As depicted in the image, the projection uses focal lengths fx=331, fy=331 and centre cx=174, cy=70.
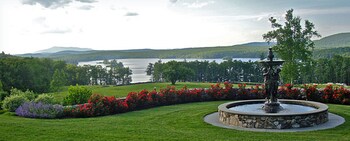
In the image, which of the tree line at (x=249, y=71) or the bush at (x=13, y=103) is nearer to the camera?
the bush at (x=13, y=103)

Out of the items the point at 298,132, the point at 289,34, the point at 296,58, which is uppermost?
the point at 289,34

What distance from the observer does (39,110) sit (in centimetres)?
1484

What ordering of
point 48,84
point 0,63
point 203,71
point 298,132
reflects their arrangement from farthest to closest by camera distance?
point 203,71, point 48,84, point 0,63, point 298,132

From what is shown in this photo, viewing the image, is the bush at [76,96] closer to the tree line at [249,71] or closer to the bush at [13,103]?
the bush at [13,103]

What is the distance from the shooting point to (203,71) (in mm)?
98062

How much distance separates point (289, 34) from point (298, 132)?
86.5 feet

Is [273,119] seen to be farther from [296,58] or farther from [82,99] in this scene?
[296,58]

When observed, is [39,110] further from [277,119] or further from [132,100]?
[277,119]

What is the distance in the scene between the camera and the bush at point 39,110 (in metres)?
14.6

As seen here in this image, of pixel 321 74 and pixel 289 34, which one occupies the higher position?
pixel 289 34

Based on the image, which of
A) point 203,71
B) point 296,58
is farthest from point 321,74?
point 296,58

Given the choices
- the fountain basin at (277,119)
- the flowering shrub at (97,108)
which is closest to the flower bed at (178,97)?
the flowering shrub at (97,108)

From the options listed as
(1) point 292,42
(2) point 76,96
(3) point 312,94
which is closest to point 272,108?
(3) point 312,94

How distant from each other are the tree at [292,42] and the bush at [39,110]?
26.5 m
